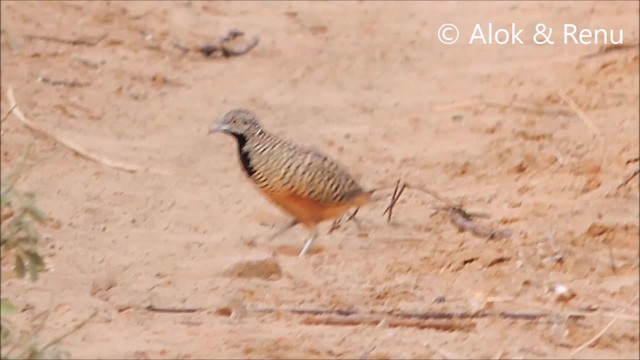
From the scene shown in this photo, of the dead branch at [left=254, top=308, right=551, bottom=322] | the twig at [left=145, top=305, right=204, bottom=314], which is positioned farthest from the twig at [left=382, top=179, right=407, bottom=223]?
the twig at [left=145, top=305, right=204, bottom=314]

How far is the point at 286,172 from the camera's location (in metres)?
5.14

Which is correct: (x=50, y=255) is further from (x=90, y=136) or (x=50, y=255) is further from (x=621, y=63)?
(x=621, y=63)

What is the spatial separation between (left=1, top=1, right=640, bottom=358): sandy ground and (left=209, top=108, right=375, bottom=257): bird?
217 mm

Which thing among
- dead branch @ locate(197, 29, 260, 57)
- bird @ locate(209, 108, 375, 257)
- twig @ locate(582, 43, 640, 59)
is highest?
dead branch @ locate(197, 29, 260, 57)

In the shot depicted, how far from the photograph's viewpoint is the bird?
16.9 ft

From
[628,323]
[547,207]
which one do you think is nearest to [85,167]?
[547,207]

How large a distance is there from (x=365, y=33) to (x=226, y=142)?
1.09 meters

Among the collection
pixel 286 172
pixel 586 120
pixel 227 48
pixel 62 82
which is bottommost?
pixel 286 172

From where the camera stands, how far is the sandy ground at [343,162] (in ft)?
16.2

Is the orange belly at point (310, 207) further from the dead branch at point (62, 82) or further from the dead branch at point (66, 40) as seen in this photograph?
the dead branch at point (66, 40)

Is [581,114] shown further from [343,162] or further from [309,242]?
[309,242]

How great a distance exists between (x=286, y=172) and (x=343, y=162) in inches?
33.8

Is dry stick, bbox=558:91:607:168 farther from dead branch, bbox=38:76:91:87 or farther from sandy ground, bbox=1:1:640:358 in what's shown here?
dead branch, bbox=38:76:91:87

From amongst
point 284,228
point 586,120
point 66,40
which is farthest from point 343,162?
point 66,40
